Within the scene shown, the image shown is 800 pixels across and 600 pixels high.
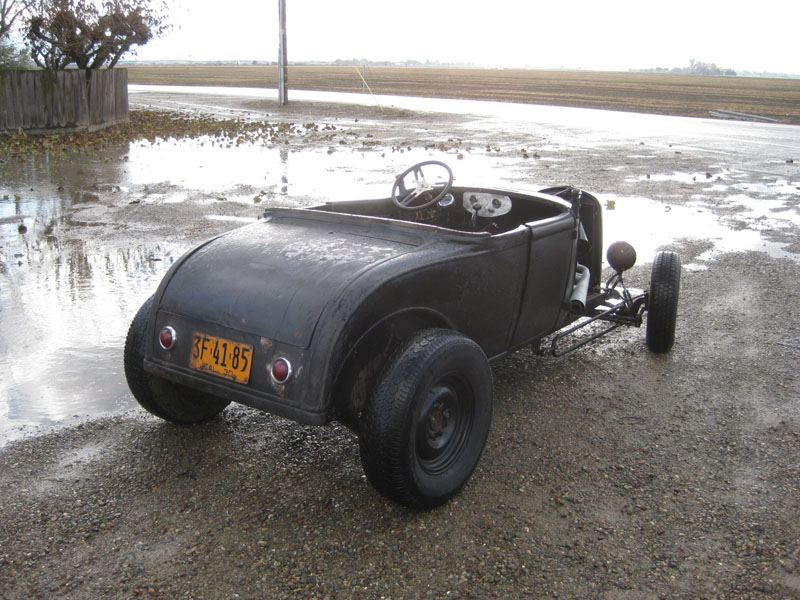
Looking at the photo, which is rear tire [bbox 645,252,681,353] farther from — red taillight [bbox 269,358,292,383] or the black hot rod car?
red taillight [bbox 269,358,292,383]

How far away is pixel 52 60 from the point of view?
19688 millimetres

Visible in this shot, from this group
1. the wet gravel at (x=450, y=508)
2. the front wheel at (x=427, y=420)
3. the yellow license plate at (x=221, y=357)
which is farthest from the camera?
the yellow license plate at (x=221, y=357)

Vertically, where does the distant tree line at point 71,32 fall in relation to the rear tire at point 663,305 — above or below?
above

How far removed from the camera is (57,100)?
17.6 metres

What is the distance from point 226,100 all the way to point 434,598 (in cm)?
3194

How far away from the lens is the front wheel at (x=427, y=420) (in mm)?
2973

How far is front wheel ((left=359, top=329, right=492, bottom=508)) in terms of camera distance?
2.97 m

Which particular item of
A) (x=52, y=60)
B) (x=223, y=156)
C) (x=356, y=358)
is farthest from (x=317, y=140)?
(x=356, y=358)

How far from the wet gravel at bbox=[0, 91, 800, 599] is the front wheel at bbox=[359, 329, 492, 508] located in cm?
17

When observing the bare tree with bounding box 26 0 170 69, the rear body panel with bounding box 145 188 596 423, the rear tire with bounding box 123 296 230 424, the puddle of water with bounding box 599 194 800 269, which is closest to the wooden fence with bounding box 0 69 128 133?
the bare tree with bounding box 26 0 170 69

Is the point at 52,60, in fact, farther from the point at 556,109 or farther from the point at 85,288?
the point at 556,109

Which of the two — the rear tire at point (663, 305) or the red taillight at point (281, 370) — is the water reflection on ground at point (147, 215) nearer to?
the red taillight at point (281, 370)

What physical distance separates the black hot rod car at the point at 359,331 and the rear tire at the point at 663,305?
1212 millimetres

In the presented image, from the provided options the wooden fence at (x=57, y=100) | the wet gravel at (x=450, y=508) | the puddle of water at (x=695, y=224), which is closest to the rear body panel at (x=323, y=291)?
the wet gravel at (x=450, y=508)
